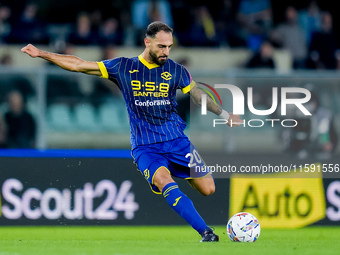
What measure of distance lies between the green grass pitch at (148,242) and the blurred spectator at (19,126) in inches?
62.0

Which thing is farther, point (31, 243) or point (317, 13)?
point (317, 13)

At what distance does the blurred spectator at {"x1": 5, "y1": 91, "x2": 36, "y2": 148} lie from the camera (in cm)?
1209

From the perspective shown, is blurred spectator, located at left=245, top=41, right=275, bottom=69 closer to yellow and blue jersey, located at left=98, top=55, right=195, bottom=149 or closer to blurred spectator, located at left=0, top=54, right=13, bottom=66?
blurred spectator, located at left=0, top=54, right=13, bottom=66

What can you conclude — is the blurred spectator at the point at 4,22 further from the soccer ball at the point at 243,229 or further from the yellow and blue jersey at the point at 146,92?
the soccer ball at the point at 243,229

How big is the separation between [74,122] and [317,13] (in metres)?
6.38

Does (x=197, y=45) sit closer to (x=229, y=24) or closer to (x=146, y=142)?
(x=229, y=24)

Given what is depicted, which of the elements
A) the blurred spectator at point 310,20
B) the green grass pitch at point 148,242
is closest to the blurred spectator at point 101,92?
the green grass pitch at point 148,242

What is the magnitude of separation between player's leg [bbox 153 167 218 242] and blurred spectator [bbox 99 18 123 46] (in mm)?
6339

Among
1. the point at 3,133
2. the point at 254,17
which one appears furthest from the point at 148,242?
the point at 254,17

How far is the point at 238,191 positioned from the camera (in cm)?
1162

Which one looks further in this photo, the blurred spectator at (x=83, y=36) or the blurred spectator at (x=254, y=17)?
A: the blurred spectator at (x=254, y=17)

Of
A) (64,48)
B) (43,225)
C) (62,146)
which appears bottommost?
(43,225)

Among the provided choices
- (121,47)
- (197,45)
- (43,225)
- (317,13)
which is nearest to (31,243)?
(43,225)

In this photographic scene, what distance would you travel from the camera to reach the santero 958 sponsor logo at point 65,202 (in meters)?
11.2
